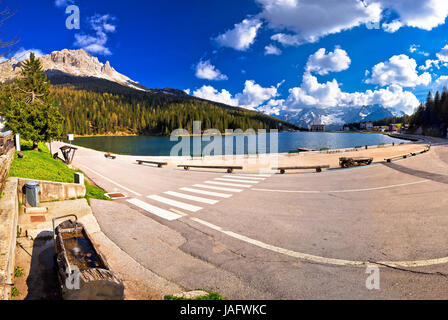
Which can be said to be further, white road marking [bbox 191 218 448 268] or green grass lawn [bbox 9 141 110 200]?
green grass lawn [bbox 9 141 110 200]

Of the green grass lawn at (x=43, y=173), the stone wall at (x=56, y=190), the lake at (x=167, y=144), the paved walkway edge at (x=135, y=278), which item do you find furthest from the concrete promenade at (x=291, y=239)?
the lake at (x=167, y=144)

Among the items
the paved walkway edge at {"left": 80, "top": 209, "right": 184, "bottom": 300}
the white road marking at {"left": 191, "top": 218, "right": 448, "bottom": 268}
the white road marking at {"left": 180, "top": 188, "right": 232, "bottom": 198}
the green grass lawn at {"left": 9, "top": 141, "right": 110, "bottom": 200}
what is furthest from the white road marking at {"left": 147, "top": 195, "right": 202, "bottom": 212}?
the white road marking at {"left": 191, "top": 218, "right": 448, "bottom": 268}

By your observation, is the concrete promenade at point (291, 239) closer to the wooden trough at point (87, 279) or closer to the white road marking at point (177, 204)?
the white road marking at point (177, 204)

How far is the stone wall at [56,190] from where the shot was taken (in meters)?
9.19

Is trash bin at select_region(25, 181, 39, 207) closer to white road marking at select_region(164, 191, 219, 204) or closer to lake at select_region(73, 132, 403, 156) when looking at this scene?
white road marking at select_region(164, 191, 219, 204)

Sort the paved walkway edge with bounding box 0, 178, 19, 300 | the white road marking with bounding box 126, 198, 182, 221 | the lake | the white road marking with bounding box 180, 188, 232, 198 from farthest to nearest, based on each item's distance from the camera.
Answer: the lake → the white road marking with bounding box 180, 188, 232, 198 → the white road marking with bounding box 126, 198, 182, 221 → the paved walkway edge with bounding box 0, 178, 19, 300

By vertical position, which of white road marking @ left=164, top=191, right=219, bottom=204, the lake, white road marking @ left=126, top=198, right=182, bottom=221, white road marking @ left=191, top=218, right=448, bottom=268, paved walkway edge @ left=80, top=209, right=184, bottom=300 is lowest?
paved walkway edge @ left=80, top=209, right=184, bottom=300

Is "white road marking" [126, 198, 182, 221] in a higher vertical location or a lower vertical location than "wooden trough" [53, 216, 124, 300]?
lower

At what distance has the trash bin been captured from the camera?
331 inches

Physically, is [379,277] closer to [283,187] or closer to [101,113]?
[283,187]

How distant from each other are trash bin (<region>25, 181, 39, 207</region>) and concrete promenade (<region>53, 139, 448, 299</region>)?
2171 millimetres

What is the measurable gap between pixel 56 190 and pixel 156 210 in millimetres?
4909
